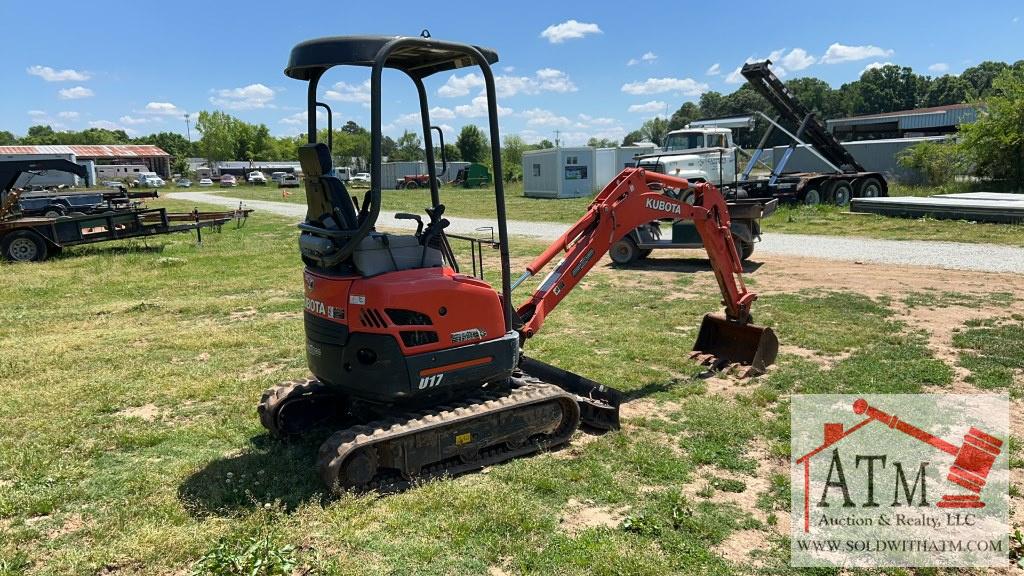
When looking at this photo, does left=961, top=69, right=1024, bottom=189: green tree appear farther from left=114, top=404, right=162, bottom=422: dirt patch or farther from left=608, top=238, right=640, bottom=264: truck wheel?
left=114, top=404, right=162, bottom=422: dirt patch

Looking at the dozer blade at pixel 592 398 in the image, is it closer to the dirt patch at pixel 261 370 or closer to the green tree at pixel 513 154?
the dirt patch at pixel 261 370

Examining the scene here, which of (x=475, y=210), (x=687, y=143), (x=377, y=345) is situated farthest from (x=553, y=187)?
(x=377, y=345)

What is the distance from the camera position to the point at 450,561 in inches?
162

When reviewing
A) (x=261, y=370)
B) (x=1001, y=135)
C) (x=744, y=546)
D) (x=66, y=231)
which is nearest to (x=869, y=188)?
(x=1001, y=135)

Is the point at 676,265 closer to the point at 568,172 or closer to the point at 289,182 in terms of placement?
the point at 568,172

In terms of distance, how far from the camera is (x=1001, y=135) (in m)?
25.7

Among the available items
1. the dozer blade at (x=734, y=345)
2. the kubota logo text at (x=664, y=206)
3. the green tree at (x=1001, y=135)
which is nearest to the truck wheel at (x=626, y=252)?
the dozer blade at (x=734, y=345)

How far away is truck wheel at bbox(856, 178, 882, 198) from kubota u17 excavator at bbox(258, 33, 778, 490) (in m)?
24.2

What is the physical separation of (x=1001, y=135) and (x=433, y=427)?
28.9 meters

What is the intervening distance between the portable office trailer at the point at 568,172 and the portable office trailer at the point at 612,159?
34cm

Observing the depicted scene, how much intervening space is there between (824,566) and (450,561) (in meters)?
2.24

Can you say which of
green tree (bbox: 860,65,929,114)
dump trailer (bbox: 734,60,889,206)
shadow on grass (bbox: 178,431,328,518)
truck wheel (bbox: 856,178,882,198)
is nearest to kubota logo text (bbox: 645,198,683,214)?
shadow on grass (bbox: 178,431,328,518)

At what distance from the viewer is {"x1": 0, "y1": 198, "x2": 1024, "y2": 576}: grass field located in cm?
425

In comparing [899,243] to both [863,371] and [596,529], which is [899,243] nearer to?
[863,371]
